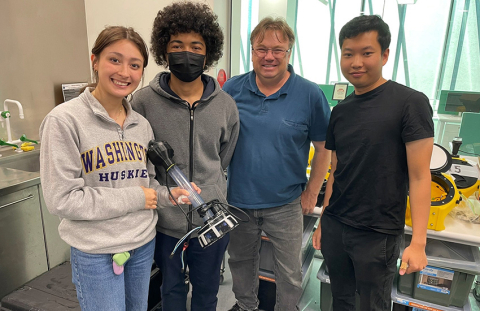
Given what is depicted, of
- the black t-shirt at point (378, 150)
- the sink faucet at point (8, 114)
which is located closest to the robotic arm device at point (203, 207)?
the black t-shirt at point (378, 150)

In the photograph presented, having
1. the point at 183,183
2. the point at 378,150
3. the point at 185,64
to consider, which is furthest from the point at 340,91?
the point at 183,183

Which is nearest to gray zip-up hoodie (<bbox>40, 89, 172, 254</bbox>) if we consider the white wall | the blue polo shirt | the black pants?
the blue polo shirt

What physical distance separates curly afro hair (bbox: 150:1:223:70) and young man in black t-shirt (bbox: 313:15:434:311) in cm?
54

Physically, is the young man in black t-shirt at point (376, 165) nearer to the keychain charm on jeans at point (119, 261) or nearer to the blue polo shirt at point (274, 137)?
the blue polo shirt at point (274, 137)

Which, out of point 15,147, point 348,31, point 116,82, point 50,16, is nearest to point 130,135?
point 116,82

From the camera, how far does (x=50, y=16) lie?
2.44 metres

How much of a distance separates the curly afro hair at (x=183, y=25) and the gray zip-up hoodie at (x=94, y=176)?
348 mm

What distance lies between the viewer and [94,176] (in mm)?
958

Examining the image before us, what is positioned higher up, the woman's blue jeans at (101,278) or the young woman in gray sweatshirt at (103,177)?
the young woman in gray sweatshirt at (103,177)

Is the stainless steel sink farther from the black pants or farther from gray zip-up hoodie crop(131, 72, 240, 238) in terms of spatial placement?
the black pants

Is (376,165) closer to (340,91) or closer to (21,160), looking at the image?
(340,91)

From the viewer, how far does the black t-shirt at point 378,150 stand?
44.1 inches

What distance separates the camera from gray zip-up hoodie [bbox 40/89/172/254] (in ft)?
2.88

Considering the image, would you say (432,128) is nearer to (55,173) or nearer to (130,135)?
(130,135)
